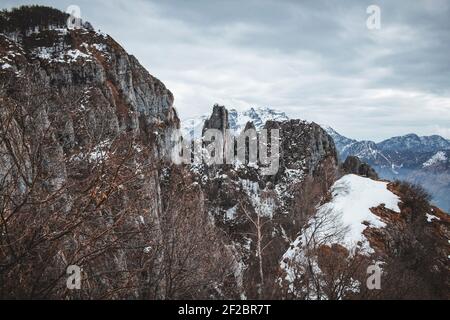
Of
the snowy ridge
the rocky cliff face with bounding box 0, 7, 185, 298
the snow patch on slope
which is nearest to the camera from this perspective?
the rocky cliff face with bounding box 0, 7, 185, 298

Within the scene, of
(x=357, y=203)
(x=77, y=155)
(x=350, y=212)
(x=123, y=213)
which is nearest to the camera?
(x=123, y=213)

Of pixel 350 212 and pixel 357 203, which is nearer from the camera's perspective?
pixel 350 212

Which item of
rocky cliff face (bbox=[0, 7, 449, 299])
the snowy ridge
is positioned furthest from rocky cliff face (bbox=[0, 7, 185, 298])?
the snowy ridge

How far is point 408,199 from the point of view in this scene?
32125 millimetres


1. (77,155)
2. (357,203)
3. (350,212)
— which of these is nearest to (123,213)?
(77,155)

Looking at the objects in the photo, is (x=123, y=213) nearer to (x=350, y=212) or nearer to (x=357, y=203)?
(x=350, y=212)

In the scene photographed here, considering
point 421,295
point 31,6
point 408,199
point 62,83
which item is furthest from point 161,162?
point 31,6

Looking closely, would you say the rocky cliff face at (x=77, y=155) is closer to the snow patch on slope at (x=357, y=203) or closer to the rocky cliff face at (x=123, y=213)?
the rocky cliff face at (x=123, y=213)

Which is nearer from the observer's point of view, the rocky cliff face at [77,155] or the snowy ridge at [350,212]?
the rocky cliff face at [77,155]

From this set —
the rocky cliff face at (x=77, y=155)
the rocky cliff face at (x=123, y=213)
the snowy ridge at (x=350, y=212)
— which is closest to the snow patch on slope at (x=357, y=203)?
the snowy ridge at (x=350, y=212)

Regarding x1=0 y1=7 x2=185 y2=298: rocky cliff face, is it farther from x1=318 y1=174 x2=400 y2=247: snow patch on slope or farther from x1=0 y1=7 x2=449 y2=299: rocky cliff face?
x1=318 y1=174 x2=400 y2=247: snow patch on slope

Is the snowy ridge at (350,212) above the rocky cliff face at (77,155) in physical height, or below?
below
